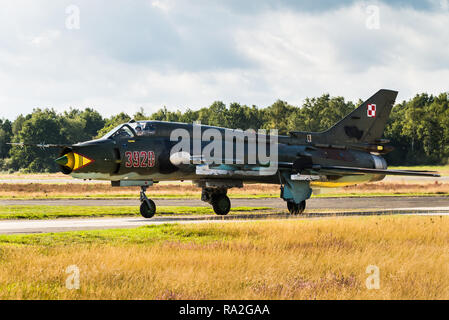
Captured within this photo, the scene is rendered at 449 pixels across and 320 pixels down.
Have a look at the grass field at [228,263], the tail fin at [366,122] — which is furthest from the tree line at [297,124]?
the grass field at [228,263]

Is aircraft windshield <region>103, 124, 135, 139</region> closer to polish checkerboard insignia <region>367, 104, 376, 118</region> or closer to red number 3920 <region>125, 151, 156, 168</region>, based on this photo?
red number 3920 <region>125, 151, 156, 168</region>

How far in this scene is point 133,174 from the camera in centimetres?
2091

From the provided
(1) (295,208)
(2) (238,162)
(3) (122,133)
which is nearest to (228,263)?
(3) (122,133)

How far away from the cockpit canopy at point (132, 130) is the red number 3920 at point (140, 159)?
764mm

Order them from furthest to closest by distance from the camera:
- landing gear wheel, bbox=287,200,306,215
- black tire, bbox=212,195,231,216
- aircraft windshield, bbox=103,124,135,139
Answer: landing gear wheel, bbox=287,200,306,215, black tire, bbox=212,195,231,216, aircraft windshield, bbox=103,124,135,139

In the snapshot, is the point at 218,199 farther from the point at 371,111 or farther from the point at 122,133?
the point at 371,111

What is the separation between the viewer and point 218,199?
23.9m

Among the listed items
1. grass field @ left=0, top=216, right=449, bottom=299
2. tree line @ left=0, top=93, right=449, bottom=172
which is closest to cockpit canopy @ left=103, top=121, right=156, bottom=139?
grass field @ left=0, top=216, right=449, bottom=299

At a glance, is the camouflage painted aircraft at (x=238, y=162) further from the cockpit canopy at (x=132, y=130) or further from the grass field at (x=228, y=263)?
the grass field at (x=228, y=263)

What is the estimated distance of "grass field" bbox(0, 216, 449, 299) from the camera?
28.2ft

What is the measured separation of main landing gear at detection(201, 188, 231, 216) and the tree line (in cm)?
9334

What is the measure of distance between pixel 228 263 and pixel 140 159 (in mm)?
11139

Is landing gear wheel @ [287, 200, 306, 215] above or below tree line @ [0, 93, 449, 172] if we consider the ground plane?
below

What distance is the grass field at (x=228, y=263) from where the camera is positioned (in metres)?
8.59
